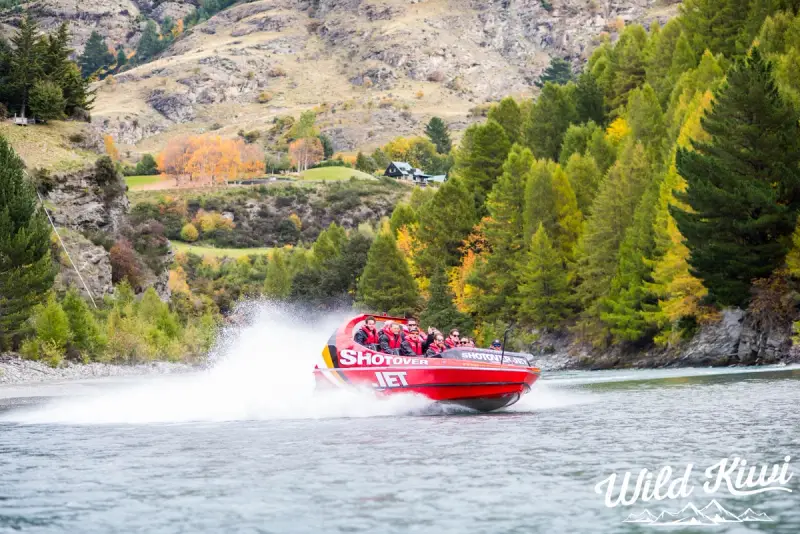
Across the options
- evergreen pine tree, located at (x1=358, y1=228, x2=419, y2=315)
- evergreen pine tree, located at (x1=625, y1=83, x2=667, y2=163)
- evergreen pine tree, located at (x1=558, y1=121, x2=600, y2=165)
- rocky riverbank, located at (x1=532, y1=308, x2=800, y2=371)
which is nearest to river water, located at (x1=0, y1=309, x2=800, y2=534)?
rocky riverbank, located at (x1=532, y1=308, x2=800, y2=371)

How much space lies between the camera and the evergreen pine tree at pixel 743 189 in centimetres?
4997

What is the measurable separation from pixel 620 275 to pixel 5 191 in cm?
4038

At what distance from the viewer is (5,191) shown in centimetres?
6081

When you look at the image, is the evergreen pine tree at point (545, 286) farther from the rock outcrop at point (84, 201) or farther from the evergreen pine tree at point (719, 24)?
the rock outcrop at point (84, 201)

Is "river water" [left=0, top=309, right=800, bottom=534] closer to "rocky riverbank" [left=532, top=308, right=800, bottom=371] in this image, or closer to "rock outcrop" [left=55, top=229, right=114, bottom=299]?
"rocky riverbank" [left=532, top=308, right=800, bottom=371]

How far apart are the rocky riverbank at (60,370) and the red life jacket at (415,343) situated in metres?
33.6

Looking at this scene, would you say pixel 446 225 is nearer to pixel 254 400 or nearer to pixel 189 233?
pixel 254 400

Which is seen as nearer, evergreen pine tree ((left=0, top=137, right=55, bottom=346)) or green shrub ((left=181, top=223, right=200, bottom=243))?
evergreen pine tree ((left=0, top=137, right=55, bottom=346))

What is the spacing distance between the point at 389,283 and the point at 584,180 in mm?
25285

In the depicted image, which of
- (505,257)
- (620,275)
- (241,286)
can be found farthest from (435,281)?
(241,286)

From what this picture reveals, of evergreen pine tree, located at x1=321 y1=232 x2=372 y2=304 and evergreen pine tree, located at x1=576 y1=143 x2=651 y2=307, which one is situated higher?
evergreen pine tree, located at x1=576 y1=143 x2=651 y2=307

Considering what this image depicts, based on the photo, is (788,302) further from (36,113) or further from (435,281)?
(36,113)

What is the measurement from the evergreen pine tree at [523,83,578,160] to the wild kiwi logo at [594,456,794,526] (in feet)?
290

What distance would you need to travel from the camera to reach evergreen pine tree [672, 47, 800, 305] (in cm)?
4997
